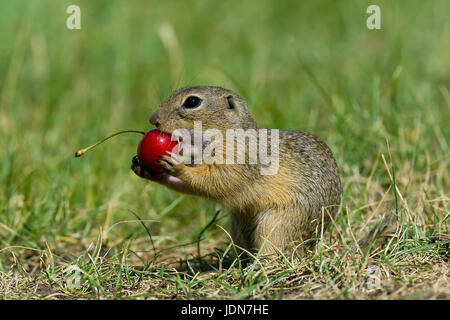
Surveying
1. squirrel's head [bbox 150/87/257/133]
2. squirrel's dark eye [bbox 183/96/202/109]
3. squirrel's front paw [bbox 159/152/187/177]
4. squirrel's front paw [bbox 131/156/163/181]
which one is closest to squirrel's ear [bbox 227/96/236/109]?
squirrel's head [bbox 150/87/257/133]

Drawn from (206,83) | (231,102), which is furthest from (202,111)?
(206,83)

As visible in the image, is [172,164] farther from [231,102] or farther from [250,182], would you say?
[231,102]

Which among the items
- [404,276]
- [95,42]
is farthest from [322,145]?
[95,42]

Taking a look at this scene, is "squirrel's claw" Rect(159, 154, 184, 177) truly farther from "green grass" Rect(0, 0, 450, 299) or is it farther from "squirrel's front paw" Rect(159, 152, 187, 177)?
"green grass" Rect(0, 0, 450, 299)

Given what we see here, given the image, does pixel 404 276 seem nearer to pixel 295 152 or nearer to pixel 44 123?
pixel 295 152

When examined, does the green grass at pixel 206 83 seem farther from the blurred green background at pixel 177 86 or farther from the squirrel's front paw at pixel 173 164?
the squirrel's front paw at pixel 173 164

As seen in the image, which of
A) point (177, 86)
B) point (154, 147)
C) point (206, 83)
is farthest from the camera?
point (206, 83)

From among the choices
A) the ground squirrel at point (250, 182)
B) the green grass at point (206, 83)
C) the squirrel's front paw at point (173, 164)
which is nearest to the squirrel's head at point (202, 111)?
the ground squirrel at point (250, 182)
